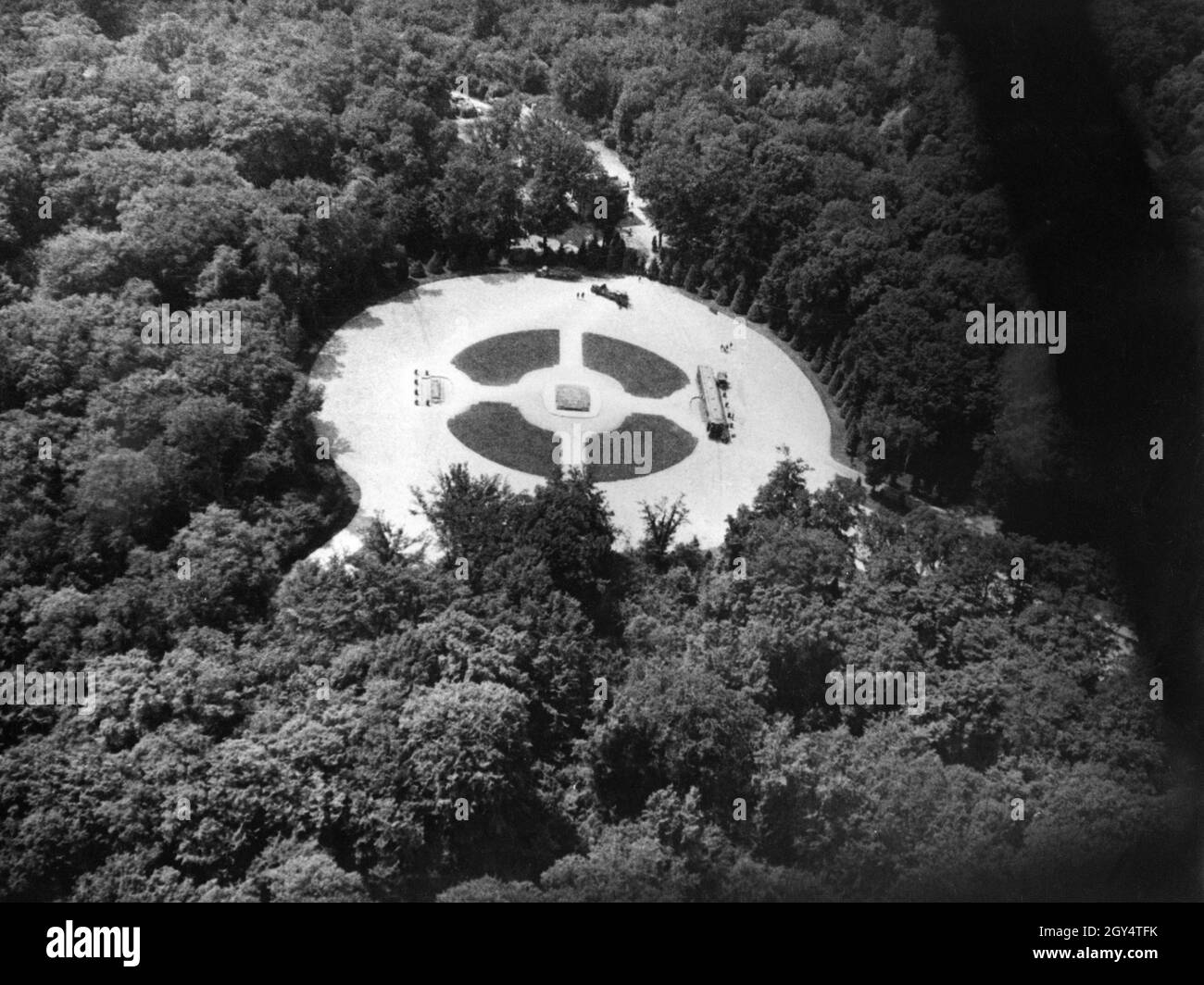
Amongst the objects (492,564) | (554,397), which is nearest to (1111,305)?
(554,397)

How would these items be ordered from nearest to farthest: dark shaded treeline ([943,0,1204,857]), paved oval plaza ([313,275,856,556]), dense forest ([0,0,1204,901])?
dense forest ([0,0,1204,901]), dark shaded treeline ([943,0,1204,857]), paved oval plaza ([313,275,856,556])

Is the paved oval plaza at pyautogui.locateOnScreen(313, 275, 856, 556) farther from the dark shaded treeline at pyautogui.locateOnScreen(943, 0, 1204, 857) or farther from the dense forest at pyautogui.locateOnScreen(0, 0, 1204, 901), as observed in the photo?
the dark shaded treeline at pyautogui.locateOnScreen(943, 0, 1204, 857)

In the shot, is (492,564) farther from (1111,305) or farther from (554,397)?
(1111,305)

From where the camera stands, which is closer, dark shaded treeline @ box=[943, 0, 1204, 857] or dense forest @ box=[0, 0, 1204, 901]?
dense forest @ box=[0, 0, 1204, 901]

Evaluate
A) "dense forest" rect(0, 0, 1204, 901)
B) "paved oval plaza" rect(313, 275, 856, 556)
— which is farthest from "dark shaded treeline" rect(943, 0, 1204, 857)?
"paved oval plaza" rect(313, 275, 856, 556)

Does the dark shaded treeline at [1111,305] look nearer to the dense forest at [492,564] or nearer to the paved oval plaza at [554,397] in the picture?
the dense forest at [492,564]
